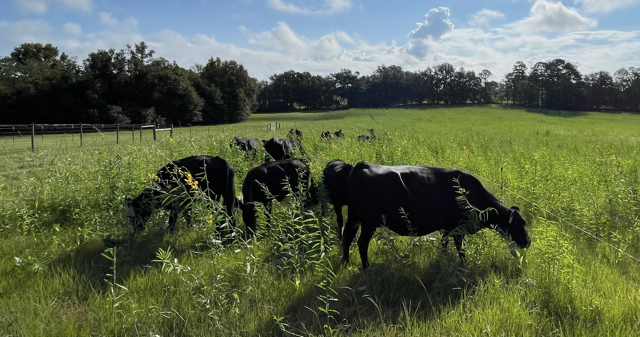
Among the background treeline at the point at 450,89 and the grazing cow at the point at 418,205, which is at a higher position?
the background treeline at the point at 450,89

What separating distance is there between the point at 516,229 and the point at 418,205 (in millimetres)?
1141

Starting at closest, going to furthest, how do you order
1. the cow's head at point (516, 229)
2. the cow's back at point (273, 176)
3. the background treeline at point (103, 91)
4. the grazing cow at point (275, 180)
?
1. the cow's head at point (516, 229)
2. the grazing cow at point (275, 180)
3. the cow's back at point (273, 176)
4. the background treeline at point (103, 91)

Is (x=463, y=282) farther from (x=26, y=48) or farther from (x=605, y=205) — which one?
(x=26, y=48)

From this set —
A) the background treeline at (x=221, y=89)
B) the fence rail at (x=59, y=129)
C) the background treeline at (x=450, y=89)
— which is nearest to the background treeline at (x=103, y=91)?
the background treeline at (x=221, y=89)

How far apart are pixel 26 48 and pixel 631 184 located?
250ft

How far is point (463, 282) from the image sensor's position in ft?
12.7

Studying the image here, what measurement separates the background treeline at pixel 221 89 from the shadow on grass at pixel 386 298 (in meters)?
44.6

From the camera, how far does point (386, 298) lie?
3.63 meters

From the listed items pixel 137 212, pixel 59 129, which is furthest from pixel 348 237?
pixel 59 129

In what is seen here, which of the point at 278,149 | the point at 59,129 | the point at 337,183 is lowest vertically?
the point at 337,183

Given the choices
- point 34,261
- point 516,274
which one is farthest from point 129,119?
point 516,274

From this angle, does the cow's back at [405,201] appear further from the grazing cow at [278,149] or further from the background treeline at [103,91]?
the background treeline at [103,91]

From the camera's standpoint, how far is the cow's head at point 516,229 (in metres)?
4.14

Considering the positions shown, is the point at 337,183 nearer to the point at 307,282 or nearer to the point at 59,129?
the point at 307,282
